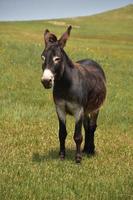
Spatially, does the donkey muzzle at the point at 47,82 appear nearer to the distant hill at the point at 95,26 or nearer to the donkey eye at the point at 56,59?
the donkey eye at the point at 56,59

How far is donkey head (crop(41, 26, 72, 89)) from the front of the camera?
1059 cm

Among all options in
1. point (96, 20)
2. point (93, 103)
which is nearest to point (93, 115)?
point (93, 103)

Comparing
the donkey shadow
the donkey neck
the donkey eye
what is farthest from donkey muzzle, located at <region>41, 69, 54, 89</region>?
the donkey shadow

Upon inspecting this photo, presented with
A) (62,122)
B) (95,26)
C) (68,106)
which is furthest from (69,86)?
(95,26)

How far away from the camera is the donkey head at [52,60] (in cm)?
1059

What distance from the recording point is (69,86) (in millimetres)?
11875

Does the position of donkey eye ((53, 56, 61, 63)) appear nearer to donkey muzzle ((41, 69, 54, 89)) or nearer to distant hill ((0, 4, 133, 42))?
donkey muzzle ((41, 69, 54, 89))

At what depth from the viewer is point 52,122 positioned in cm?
1764

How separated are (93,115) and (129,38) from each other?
70.7 m

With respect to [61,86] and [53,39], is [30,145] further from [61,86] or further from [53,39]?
[53,39]

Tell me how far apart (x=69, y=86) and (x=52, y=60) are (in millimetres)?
1114

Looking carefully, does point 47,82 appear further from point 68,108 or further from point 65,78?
point 68,108

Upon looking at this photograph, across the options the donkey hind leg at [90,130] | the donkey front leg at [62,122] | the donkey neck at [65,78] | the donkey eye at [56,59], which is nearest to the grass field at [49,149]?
the donkey front leg at [62,122]

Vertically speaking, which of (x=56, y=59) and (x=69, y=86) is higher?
(x=56, y=59)
